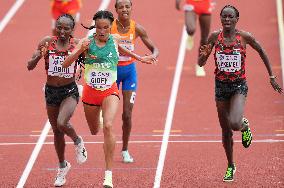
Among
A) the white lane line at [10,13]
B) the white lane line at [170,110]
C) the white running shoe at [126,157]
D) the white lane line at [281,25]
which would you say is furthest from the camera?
the white lane line at [10,13]

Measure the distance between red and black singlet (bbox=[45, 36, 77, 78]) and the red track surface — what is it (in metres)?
1.46

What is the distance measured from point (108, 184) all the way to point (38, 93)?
7105mm

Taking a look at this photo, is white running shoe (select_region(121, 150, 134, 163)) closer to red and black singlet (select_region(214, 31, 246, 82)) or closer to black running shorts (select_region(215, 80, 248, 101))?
black running shorts (select_region(215, 80, 248, 101))

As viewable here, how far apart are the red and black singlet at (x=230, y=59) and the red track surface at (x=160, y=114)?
139 centimetres

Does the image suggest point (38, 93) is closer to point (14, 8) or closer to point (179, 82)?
point (179, 82)

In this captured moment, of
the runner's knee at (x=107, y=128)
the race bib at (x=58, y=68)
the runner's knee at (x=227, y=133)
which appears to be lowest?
the runner's knee at (x=227, y=133)

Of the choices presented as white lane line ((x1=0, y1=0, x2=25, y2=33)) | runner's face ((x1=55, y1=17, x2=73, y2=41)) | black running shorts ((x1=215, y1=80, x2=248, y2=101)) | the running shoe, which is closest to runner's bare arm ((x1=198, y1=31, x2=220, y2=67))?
black running shorts ((x1=215, y1=80, x2=248, y2=101))

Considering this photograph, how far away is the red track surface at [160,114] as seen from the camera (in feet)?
48.6

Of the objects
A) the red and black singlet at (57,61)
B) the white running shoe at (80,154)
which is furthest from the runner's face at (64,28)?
the white running shoe at (80,154)

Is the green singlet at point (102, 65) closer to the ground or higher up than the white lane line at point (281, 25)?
closer to the ground

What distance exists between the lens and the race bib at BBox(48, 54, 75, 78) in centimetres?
1390

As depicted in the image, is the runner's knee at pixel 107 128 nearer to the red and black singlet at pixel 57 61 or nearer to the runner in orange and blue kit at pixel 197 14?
the red and black singlet at pixel 57 61

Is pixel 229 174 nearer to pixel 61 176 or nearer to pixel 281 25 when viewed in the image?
pixel 61 176

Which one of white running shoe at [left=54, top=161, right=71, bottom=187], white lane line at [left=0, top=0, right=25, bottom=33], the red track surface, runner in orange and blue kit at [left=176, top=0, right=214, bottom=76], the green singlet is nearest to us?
the green singlet
